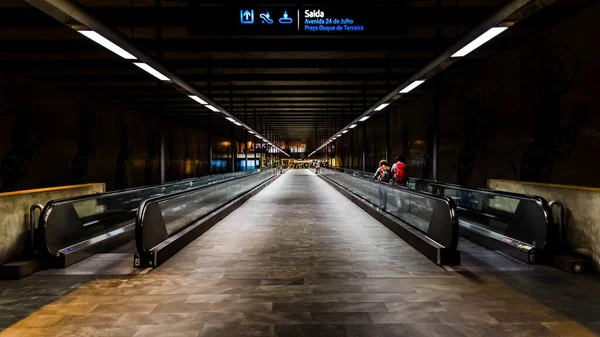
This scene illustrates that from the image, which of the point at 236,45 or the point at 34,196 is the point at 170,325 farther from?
the point at 236,45

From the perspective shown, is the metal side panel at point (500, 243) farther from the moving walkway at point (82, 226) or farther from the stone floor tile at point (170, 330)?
the moving walkway at point (82, 226)

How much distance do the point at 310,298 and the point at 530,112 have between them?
29.0 ft

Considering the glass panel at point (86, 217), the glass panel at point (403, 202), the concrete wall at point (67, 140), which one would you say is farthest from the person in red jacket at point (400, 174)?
the concrete wall at point (67, 140)

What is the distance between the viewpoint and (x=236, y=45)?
33.1ft

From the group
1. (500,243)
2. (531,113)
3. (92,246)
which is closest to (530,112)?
(531,113)

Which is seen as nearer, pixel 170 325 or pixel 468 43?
pixel 170 325

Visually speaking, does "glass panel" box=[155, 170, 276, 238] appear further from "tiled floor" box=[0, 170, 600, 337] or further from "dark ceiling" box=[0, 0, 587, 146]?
"dark ceiling" box=[0, 0, 587, 146]

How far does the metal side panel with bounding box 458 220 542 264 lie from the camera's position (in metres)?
5.33

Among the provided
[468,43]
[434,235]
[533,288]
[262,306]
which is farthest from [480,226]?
[262,306]

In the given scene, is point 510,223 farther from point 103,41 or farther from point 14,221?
point 14,221

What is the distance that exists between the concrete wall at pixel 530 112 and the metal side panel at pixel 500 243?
3.00 metres

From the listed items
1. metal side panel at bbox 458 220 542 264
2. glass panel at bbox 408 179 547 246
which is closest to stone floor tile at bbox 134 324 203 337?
metal side panel at bbox 458 220 542 264

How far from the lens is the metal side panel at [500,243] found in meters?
5.33

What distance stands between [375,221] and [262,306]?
19.8 feet
